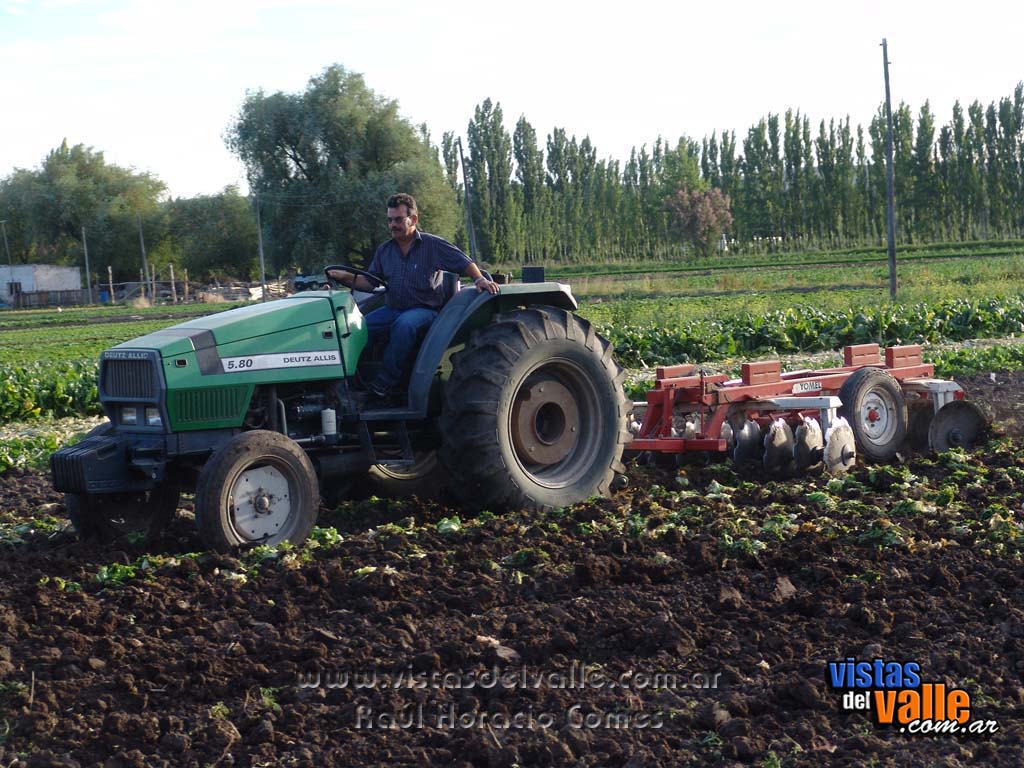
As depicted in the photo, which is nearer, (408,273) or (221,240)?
(408,273)

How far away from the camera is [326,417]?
6.51 m

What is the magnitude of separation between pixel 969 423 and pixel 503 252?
205ft

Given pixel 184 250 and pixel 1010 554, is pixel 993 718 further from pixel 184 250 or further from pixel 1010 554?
pixel 184 250

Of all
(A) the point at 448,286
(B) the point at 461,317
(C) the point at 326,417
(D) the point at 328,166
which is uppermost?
(D) the point at 328,166

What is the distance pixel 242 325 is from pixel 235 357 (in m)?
0.19

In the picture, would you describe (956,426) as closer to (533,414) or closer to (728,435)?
(728,435)

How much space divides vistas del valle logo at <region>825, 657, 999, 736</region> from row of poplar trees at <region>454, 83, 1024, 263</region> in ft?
Result: 214

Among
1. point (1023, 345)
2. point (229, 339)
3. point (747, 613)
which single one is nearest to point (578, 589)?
point (747, 613)

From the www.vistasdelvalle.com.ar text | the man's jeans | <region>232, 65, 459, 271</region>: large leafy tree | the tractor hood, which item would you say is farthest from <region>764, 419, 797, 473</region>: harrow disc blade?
<region>232, 65, 459, 271</region>: large leafy tree

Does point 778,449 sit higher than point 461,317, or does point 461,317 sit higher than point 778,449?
point 461,317

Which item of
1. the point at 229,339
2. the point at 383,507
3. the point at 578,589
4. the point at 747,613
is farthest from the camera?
the point at 383,507

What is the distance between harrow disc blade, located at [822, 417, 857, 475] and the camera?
25.2 ft

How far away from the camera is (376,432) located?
6.78 m

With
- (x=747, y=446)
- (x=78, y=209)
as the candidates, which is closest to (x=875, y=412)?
(x=747, y=446)
